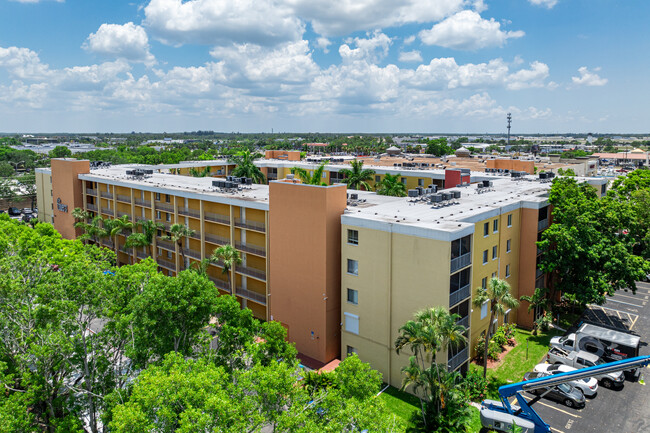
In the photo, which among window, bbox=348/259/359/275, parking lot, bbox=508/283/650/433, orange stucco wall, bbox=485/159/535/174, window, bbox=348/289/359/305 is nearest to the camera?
parking lot, bbox=508/283/650/433

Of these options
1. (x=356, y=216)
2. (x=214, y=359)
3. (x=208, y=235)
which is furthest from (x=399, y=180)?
(x=214, y=359)

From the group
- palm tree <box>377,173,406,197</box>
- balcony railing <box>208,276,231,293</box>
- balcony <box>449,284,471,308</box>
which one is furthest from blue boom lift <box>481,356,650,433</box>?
palm tree <box>377,173,406,197</box>

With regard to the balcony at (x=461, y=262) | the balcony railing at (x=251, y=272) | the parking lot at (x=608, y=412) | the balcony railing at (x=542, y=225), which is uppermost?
the balcony railing at (x=542, y=225)

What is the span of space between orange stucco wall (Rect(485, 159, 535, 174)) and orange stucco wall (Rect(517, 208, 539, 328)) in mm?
40699

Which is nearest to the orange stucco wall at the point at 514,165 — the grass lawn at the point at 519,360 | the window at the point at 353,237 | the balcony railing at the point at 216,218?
the grass lawn at the point at 519,360

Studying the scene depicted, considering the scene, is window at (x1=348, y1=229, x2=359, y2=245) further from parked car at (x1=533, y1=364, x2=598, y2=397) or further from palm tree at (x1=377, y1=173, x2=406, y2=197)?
palm tree at (x1=377, y1=173, x2=406, y2=197)

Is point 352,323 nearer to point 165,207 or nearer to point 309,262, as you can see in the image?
point 309,262

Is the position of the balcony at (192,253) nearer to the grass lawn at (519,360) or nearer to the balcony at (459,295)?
the balcony at (459,295)

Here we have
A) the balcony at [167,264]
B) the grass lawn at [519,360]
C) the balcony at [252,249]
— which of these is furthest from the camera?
the balcony at [167,264]

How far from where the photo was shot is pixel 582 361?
36438mm

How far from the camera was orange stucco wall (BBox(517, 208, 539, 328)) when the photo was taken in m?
→ 43.8

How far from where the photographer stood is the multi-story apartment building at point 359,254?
3319 centimetres

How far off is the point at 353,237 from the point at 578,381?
64.5 ft

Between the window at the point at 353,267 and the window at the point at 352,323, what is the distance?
341 cm
